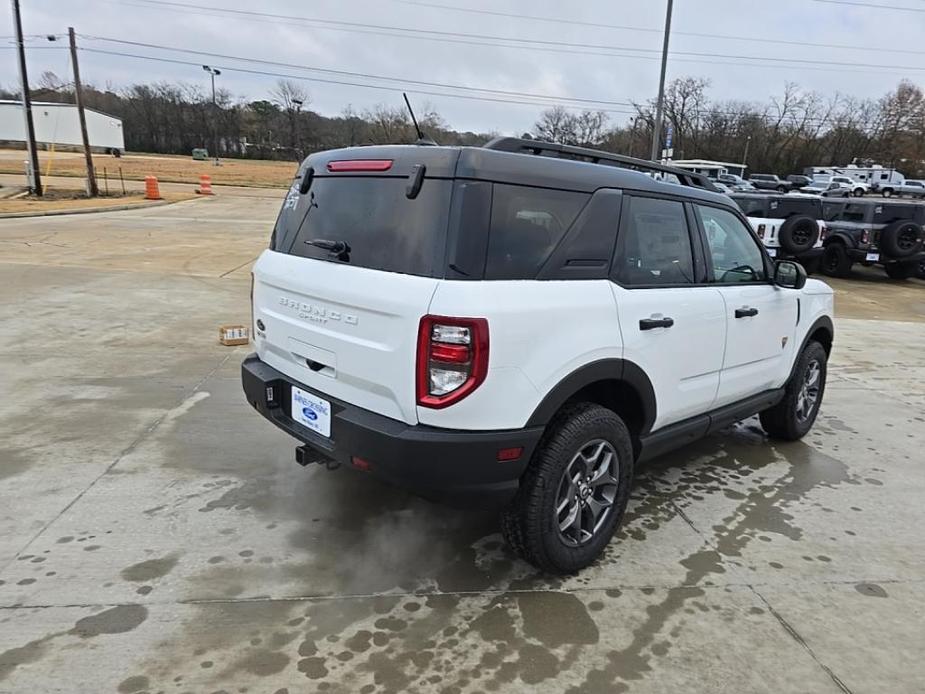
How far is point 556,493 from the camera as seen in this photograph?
2.83 metres

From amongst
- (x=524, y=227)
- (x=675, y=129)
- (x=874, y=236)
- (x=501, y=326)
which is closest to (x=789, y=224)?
(x=874, y=236)

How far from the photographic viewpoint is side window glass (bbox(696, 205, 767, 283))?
376 centimetres

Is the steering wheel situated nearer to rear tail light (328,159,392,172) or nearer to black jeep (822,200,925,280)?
rear tail light (328,159,392,172)

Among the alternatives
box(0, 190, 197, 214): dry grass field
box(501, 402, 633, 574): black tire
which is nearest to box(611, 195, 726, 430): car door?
box(501, 402, 633, 574): black tire

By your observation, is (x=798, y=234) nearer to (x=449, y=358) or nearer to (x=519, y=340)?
(x=519, y=340)

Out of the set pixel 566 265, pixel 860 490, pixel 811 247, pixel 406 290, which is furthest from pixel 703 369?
pixel 811 247

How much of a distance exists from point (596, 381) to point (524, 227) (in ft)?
2.54

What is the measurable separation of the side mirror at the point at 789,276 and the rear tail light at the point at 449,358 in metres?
2.67

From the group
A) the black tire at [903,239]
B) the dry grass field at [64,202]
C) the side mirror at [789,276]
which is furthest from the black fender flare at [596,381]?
the dry grass field at [64,202]

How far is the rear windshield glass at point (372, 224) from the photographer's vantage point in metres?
2.57

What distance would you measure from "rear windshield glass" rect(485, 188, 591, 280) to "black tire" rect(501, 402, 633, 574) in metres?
0.71

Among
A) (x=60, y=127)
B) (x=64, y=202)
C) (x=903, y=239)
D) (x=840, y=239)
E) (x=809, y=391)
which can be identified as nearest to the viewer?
(x=809, y=391)

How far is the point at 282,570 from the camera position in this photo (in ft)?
9.75

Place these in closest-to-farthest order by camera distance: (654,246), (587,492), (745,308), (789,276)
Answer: (587,492)
(654,246)
(745,308)
(789,276)
